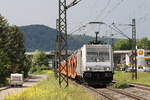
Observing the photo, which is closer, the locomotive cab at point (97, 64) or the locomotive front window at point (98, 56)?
the locomotive cab at point (97, 64)

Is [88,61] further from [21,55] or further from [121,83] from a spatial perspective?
[21,55]

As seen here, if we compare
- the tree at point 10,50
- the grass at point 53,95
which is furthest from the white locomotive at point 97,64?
the tree at point 10,50

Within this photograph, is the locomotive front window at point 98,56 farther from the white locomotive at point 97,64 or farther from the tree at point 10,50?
the tree at point 10,50

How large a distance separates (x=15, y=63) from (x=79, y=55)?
3762 centimetres

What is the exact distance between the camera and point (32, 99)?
67.2 feet

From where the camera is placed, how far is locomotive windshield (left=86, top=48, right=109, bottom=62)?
1500 inches

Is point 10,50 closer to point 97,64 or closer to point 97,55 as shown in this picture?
point 97,55

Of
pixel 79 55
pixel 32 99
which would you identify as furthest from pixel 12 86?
pixel 32 99

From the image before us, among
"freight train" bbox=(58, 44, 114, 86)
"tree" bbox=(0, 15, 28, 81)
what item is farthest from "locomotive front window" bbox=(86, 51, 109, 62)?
"tree" bbox=(0, 15, 28, 81)

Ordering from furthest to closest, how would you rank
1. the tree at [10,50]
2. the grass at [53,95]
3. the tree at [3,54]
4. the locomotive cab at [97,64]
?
the tree at [10,50]
the tree at [3,54]
the locomotive cab at [97,64]
the grass at [53,95]

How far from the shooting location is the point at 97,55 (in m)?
38.6

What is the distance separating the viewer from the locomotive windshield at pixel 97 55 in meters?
38.1

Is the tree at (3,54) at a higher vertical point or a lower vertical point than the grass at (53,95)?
higher

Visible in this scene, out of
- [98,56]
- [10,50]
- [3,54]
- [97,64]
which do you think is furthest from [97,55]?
[10,50]
